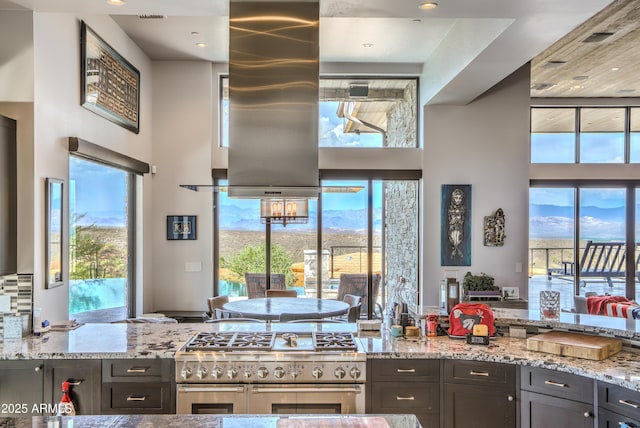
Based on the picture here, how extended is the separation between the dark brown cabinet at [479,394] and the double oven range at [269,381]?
55 centimetres

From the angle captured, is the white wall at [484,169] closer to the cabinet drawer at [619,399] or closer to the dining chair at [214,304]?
the dining chair at [214,304]

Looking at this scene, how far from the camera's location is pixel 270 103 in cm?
311

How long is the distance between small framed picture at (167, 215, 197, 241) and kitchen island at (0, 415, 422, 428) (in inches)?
187

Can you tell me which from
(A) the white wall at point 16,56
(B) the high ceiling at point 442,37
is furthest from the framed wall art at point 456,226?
(A) the white wall at point 16,56

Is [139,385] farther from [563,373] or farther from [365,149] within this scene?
[365,149]

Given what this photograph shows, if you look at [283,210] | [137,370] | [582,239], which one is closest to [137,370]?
[137,370]

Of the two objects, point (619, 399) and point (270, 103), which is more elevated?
point (270, 103)

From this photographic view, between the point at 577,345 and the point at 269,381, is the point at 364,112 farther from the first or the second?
the point at 269,381

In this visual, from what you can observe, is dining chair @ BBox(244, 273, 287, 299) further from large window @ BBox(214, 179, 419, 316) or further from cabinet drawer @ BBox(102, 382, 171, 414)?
cabinet drawer @ BBox(102, 382, 171, 414)

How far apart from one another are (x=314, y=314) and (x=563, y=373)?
244 centimetres

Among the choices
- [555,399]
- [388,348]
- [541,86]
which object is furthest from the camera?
[541,86]

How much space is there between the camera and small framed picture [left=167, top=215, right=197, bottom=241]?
21.0 ft

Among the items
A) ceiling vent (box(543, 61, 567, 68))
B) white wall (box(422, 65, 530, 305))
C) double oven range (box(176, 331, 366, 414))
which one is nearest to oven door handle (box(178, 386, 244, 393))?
double oven range (box(176, 331, 366, 414))

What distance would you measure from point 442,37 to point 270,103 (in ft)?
10.7
